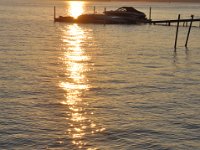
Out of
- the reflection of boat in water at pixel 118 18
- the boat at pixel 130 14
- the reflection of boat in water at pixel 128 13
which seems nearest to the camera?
the reflection of boat in water at pixel 118 18

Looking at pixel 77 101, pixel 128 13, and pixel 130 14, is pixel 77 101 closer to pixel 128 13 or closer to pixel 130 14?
pixel 130 14

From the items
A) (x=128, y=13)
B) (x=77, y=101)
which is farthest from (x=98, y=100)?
(x=128, y=13)

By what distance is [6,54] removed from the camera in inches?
1420

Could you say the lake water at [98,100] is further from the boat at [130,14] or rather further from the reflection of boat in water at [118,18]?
the boat at [130,14]

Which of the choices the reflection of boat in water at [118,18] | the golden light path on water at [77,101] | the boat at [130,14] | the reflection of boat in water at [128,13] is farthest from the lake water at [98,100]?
the reflection of boat in water at [128,13]

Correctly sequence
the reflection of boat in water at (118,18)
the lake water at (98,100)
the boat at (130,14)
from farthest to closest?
the boat at (130,14) < the reflection of boat in water at (118,18) < the lake water at (98,100)

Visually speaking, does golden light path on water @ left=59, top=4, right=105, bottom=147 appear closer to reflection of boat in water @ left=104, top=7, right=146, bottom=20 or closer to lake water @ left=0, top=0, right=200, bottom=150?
lake water @ left=0, top=0, right=200, bottom=150

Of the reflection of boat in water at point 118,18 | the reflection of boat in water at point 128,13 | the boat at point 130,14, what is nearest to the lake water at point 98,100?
the reflection of boat in water at point 118,18

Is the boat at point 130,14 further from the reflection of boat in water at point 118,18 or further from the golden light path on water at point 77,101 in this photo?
the golden light path on water at point 77,101

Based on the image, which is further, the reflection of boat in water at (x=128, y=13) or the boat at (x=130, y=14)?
the reflection of boat in water at (x=128, y=13)

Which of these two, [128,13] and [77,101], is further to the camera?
[128,13]

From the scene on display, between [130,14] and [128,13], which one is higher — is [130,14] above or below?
below

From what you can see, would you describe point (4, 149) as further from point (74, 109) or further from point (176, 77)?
point (176, 77)

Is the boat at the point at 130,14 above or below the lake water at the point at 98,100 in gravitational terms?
above
